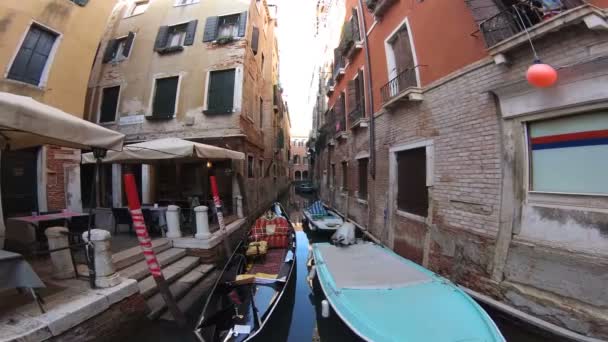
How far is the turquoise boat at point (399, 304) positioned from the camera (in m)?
2.43

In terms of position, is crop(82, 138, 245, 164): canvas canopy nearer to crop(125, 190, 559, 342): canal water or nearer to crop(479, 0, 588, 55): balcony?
crop(125, 190, 559, 342): canal water

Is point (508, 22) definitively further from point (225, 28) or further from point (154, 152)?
point (225, 28)

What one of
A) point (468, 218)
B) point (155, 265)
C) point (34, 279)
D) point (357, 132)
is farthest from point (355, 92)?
point (34, 279)

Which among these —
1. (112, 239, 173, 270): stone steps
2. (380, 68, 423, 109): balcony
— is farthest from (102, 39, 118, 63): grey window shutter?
(380, 68, 423, 109): balcony

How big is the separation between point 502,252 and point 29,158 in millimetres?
9382

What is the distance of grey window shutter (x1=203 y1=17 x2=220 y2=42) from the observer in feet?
31.4

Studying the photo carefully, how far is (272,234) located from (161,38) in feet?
27.7

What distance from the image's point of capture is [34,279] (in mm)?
2475

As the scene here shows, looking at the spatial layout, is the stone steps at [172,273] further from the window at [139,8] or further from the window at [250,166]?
the window at [139,8]

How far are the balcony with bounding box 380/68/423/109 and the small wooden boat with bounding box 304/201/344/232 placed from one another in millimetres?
4298

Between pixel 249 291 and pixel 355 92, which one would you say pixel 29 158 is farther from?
pixel 355 92

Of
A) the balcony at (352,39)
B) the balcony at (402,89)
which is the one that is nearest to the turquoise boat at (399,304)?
the balcony at (402,89)

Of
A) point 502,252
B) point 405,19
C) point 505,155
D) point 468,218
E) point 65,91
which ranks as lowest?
point 502,252

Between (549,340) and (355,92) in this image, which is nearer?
(549,340)
